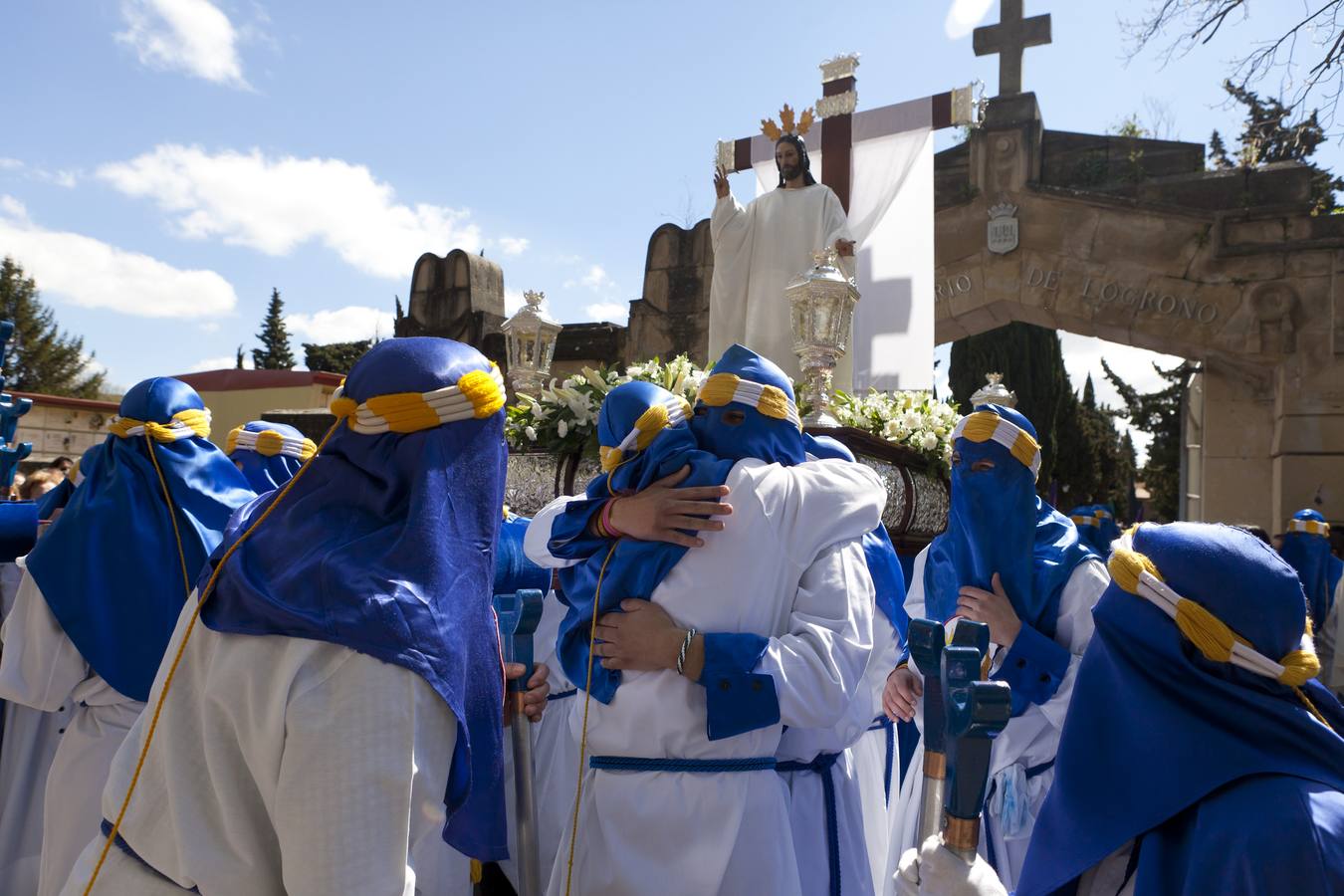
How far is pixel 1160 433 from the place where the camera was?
24.4 meters

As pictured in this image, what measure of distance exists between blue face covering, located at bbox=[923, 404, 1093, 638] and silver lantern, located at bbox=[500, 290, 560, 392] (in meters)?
4.30

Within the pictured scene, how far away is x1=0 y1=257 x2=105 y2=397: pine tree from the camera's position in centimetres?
3098

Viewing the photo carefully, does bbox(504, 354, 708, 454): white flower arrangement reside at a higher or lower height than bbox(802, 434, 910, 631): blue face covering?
higher

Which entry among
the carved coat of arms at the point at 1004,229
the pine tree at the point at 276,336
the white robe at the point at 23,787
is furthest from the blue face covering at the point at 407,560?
the pine tree at the point at 276,336

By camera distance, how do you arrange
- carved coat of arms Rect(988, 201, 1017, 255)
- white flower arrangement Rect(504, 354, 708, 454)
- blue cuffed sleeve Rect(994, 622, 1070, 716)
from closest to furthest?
blue cuffed sleeve Rect(994, 622, 1070, 716) < white flower arrangement Rect(504, 354, 708, 454) < carved coat of arms Rect(988, 201, 1017, 255)

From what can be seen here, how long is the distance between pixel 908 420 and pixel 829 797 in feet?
10.1

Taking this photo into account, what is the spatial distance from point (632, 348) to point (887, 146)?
4137 mm

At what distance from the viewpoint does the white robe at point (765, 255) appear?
8.12 metres

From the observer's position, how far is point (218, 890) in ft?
5.06

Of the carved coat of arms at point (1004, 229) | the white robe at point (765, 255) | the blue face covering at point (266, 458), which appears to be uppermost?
the carved coat of arms at point (1004, 229)

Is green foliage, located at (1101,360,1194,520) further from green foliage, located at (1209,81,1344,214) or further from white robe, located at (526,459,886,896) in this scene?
white robe, located at (526,459,886,896)

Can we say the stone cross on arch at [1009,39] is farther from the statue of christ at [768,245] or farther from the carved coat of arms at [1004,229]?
the statue of christ at [768,245]

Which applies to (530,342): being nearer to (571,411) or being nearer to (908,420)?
(571,411)

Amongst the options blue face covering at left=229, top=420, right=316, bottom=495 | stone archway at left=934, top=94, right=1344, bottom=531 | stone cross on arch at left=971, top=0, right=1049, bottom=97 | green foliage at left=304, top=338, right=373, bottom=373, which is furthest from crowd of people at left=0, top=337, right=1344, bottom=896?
green foliage at left=304, top=338, right=373, bottom=373
